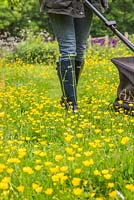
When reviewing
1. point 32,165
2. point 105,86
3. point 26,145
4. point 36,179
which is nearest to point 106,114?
point 26,145

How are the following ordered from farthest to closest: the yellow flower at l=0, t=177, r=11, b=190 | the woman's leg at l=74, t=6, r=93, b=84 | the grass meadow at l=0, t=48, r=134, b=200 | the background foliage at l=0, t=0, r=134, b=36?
the background foliage at l=0, t=0, r=134, b=36, the woman's leg at l=74, t=6, r=93, b=84, the grass meadow at l=0, t=48, r=134, b=200, the yellow flower at l=0, t=177, r=11, b=190

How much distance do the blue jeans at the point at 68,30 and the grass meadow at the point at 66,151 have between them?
1.65ft

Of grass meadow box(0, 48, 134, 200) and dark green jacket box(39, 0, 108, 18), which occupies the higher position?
dark green jacket box(39, 0, 108, 18)

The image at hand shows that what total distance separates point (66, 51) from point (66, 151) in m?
1.55

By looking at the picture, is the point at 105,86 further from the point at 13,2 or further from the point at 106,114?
the point at 13,2

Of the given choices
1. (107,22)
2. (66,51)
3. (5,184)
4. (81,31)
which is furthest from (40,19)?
(5,184)

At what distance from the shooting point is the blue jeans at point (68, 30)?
13.1 feet

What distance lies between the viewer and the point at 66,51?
161 inches

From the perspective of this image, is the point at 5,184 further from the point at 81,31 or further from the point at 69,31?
the point at 81,31

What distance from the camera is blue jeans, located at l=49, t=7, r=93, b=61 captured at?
4.01 m

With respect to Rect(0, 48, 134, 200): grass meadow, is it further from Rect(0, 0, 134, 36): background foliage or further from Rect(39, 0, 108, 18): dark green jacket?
Rect(0, 0, 134, 36): background foliage

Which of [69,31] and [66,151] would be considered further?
[69,31]

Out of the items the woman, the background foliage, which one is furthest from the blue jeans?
the background foliage

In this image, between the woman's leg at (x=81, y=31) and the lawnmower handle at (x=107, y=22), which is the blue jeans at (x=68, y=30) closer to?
the woman's leg at (x=81, y=31)
